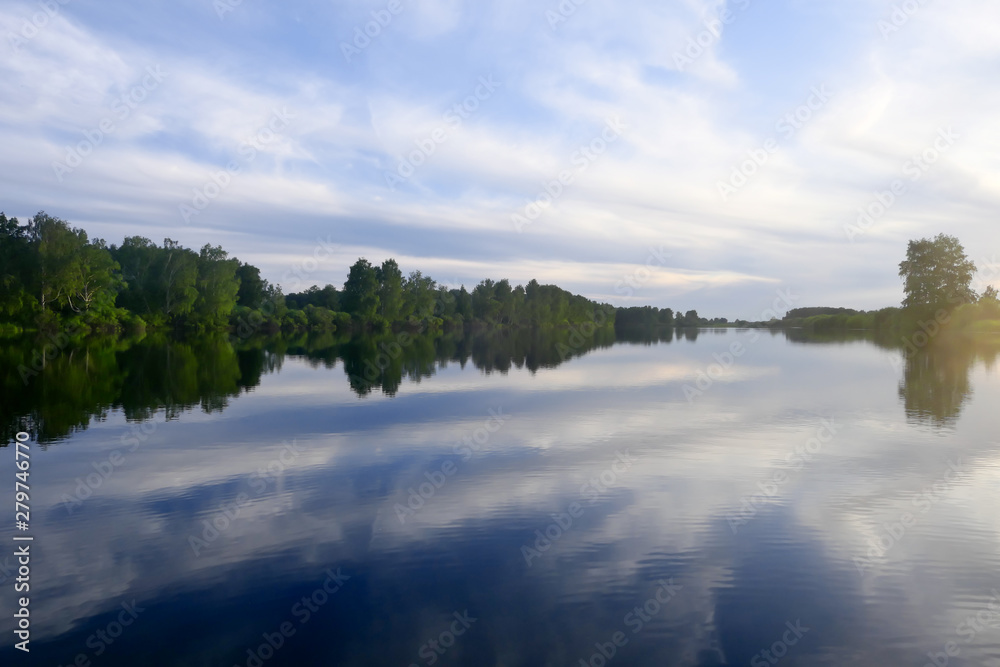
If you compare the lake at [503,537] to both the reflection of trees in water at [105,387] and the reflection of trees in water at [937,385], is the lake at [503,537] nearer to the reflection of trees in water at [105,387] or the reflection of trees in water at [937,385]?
the reflection of trees in water at [105,387]

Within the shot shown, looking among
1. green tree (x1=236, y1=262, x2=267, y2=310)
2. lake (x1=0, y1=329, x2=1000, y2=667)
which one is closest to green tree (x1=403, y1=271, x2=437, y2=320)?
green tree (x1=236, y1=262, x2=267, y2=310)

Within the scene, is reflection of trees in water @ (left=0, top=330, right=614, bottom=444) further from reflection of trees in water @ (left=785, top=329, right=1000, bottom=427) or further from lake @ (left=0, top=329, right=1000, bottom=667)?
reflection of trees in water @ (left=785, top=329, right=1000, bottom=427)

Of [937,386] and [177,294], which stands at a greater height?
[177,294]

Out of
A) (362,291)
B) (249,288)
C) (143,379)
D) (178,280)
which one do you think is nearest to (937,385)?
(143,379)

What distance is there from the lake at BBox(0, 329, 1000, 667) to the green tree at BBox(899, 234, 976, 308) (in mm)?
73375

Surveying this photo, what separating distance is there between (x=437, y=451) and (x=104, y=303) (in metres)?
81.4

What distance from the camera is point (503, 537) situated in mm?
9117

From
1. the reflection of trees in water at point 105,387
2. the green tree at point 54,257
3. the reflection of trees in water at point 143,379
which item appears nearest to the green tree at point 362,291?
the green tree at point 54,257

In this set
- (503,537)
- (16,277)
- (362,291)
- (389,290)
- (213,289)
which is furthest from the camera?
(389,290)

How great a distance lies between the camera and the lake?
6371mm

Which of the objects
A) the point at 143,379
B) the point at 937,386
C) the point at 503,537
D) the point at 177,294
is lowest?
the point at 143,379

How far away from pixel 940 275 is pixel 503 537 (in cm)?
9210

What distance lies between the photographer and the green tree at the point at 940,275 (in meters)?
80.3

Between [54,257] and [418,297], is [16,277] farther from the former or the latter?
[418,297]
